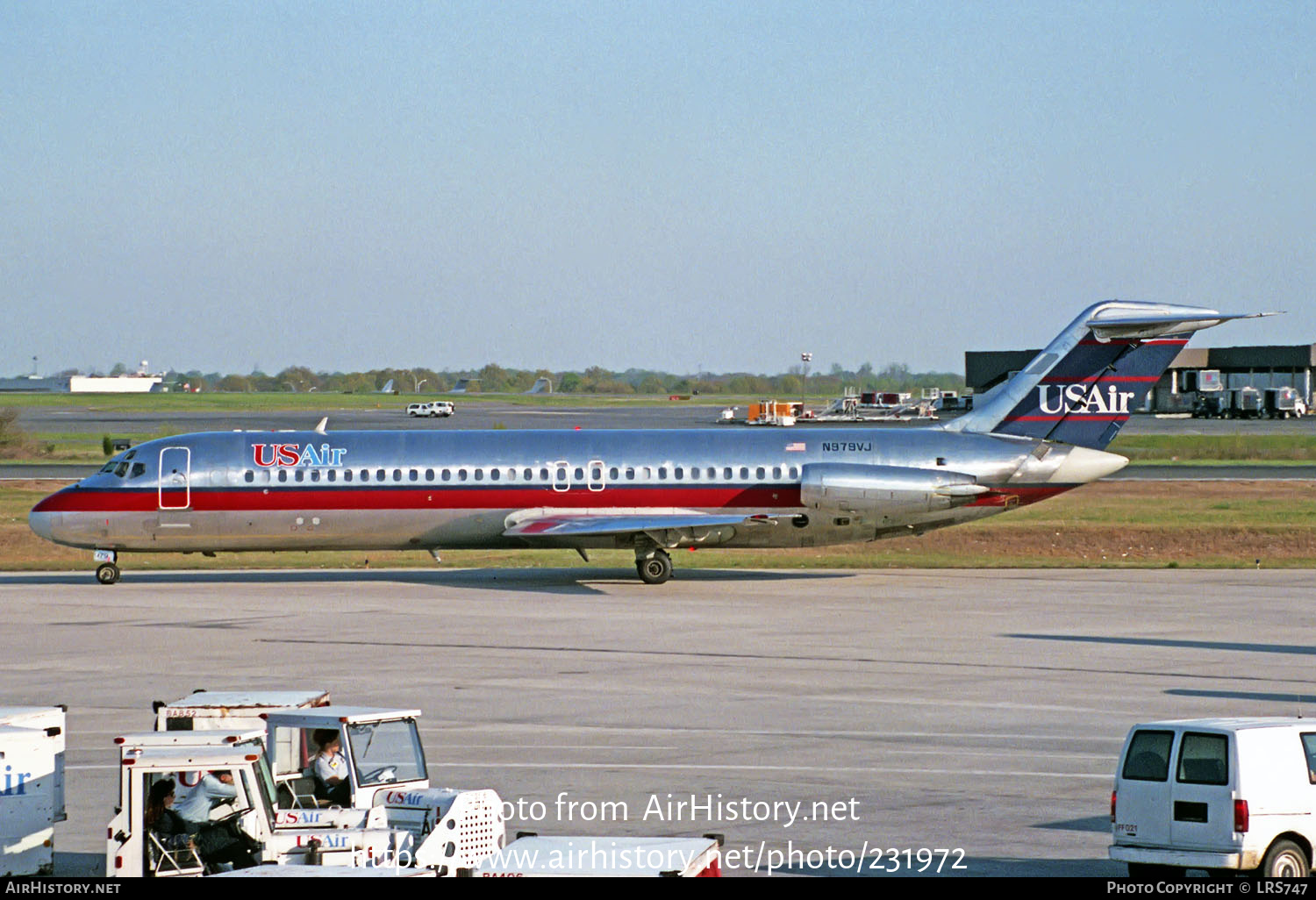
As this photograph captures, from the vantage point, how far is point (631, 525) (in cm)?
3534

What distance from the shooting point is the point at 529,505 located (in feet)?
120

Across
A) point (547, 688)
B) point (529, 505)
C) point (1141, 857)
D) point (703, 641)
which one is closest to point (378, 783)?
point (1141, 857)

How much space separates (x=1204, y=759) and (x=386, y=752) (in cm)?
708

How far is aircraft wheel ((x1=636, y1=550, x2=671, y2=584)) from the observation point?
120ft

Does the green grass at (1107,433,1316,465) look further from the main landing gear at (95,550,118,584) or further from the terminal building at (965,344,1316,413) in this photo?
the main landing gear at (95,550,118,584)

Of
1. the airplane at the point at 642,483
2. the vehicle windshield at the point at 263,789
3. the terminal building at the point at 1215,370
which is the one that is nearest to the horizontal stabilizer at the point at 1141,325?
the airplane at the point at 642,483

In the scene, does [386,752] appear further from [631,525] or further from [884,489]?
[884,489]

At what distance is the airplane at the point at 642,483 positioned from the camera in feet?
119

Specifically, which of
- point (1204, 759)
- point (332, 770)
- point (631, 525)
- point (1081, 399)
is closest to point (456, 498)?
point (631, 525)

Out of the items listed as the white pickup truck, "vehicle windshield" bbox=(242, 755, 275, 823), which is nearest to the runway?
"vehicle windshield" bbox=(242, 755, 275, 823)

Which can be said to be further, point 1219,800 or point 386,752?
point 386,752

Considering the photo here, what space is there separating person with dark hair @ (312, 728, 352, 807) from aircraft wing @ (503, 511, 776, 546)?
Result: 848 inches

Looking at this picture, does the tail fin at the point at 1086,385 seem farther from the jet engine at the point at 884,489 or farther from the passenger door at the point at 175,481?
the passenger door at the point at 175,481
